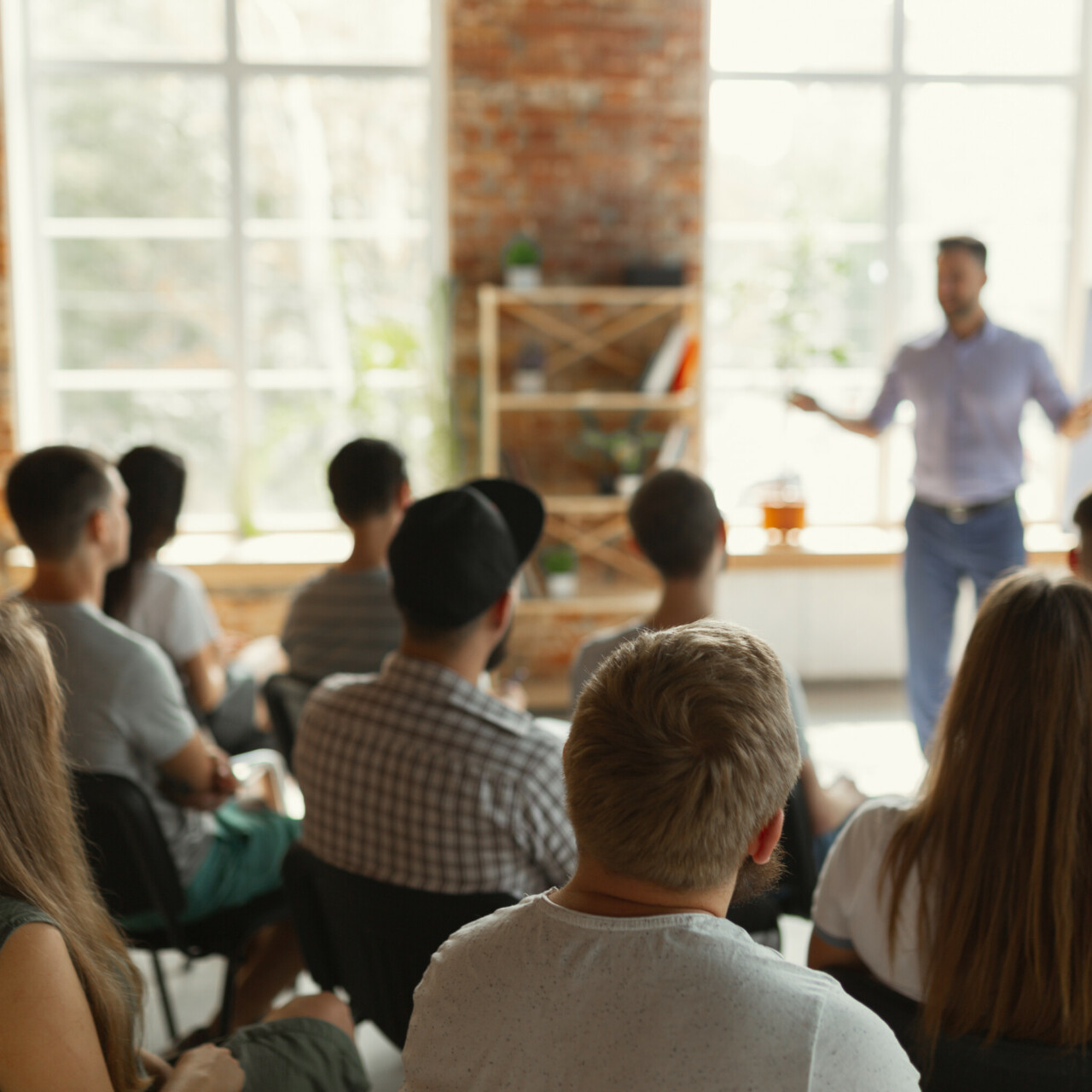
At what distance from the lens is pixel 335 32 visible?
5.09 metres

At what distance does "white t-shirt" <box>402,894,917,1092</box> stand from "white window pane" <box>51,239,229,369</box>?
4817mm

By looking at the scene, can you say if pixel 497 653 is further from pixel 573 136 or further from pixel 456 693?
pixel 573 136

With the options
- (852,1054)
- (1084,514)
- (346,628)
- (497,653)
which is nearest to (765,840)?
(852,1054)

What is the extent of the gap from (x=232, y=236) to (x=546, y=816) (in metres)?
4.23

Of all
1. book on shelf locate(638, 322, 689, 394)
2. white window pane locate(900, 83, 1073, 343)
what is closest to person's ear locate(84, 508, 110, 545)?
book on shelf locate(638, 322, 689, 394)

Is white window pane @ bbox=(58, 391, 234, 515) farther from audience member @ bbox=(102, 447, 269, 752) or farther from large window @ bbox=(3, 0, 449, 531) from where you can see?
audience member @ bbox=(102, 447, 269, 752)

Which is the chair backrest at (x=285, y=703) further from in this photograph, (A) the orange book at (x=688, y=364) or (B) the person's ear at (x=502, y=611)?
(A) the orange book at (x=688, y=364)

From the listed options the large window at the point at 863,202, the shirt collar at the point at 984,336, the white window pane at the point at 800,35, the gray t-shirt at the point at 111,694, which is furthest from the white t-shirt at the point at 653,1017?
the white window pane at the point at 800,35

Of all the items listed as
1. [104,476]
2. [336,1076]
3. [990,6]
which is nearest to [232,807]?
[104,476]

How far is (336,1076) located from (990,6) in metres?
5.52

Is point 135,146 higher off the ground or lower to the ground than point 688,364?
higher

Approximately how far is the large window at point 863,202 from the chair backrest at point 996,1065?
4.18 meters

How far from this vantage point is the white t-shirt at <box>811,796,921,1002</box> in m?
1.33

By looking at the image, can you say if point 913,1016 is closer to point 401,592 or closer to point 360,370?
point 401,592
